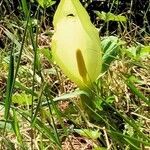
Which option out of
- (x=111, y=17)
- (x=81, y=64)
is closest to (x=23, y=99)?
(x=81, y=64)

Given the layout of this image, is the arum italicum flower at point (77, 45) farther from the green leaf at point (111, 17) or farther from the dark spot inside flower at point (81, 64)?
the green leaf at point (111, 17)

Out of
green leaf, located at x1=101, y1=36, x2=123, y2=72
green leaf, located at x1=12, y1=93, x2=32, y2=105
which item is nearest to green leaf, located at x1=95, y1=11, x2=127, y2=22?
green leaf, located at x1=101, y1=36, x2=123, y2=72

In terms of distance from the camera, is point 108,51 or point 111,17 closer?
point 108,51

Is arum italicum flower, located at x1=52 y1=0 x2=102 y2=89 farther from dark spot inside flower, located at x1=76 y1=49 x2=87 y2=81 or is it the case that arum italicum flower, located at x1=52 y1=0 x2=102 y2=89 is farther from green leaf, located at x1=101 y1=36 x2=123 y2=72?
green leaf, located at x1=101 y1=36 x2=123 y2=72

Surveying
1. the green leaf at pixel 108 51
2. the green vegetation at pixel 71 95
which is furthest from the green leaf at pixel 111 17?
the green leaf at pixel 108 51

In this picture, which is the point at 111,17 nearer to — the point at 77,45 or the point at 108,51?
the point at 108,51
